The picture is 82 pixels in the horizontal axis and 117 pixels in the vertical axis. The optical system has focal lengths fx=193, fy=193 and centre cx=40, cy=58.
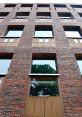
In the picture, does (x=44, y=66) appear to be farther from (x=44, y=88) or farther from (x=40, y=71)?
(x=44, y=88)

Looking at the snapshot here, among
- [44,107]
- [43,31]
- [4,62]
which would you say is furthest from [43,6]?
[44,107]

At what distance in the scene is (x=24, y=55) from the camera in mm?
10250

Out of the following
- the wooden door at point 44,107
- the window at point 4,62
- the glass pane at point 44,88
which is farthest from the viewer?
the window at point 4,62

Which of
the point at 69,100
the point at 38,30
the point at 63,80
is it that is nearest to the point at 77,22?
the point at 38,30

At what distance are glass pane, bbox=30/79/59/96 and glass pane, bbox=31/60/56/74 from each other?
34.2 inches

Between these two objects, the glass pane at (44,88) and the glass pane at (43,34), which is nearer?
the glass pane at (44,88)

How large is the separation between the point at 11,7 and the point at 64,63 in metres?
13.4

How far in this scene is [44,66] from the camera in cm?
991

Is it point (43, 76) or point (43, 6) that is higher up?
point (43, 6)

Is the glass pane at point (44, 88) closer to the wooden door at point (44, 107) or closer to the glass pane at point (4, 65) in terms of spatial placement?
the wooden door at point (44, 107)

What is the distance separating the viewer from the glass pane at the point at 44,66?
9469 mm

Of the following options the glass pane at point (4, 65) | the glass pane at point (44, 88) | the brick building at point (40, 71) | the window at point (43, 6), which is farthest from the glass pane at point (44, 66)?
the window at point (43, 6)

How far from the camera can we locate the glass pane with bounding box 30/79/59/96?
7977 millimetres

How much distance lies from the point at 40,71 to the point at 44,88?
140 cm
